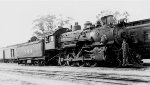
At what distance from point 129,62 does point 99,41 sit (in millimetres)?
2271

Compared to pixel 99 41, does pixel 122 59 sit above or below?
below

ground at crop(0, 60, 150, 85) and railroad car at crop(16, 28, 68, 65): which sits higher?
railroad car at crop(16, 28, 68, 65)

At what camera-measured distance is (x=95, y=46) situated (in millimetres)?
14188

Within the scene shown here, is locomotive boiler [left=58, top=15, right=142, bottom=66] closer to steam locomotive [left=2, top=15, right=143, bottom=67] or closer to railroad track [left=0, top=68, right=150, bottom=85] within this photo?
steam locomotive [left=2, top=15, right=143, bottom=67]

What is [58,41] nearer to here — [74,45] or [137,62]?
[74,45]

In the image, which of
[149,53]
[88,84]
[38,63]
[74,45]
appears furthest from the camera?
[38,63]

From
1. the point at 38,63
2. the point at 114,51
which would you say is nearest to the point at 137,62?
the point at 114,51

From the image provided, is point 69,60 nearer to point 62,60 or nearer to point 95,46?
point 62,60

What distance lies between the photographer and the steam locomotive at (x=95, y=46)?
43.7 feet

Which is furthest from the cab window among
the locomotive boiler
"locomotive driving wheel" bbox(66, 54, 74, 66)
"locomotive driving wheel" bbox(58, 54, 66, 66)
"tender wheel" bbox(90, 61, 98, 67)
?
"tender wheel" bbox(90, 61, 98, 67)

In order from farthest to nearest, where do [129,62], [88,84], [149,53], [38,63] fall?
[38,63] < [149,53] < [129,62] < [88,84]

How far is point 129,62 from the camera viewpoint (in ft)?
44.0

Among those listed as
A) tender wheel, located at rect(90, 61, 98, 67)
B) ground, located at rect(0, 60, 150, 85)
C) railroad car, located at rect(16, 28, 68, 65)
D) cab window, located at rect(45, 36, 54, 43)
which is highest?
cab window, located at rect(45, 36, 54, 43)

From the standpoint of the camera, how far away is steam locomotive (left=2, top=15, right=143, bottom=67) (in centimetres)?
1332
